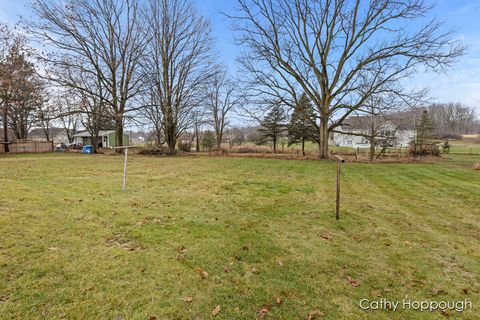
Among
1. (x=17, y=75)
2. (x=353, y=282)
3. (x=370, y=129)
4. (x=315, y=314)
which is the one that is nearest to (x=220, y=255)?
(x=315, y=314)

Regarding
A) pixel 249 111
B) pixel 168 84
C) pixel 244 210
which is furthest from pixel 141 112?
pixel 244 210

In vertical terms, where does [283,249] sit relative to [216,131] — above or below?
below

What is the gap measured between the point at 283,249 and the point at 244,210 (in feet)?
5.72

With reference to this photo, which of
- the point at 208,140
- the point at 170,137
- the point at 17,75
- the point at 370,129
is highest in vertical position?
the point at 17,75

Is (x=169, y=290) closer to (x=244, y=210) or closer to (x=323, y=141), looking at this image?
(x=244, y=210)

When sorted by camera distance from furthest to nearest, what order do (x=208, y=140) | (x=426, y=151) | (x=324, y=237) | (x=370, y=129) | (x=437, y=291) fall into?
(x=208, y=140) → (x=370, y=129) → (x=426, y=151) → (x=324, y=237) → (x=437, y=291)

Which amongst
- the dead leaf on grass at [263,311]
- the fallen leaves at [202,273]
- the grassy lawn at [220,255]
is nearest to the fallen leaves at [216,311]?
the grassy lawn at [220,255]

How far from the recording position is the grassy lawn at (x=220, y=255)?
2092 mm

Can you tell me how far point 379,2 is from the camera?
14352 millimetres

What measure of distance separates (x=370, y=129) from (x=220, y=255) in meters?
24.5

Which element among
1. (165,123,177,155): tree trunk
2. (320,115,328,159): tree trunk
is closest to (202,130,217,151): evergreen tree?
(165,123,177,155): tree trunk

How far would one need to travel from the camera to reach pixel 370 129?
76.1ft

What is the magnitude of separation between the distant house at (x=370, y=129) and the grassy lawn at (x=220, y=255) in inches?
515

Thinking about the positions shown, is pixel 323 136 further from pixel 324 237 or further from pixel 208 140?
pixel 208 140
